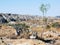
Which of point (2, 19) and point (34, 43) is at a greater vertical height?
point (34, 43)

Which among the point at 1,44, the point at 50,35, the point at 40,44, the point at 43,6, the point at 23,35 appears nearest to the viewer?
the point at 1,44

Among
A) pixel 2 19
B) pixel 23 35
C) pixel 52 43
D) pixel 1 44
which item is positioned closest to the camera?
pixel 1 44

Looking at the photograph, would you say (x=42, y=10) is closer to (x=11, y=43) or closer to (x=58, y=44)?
(x=58, y=44)

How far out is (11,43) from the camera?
1847 centimetres

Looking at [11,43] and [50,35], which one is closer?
[11,43]

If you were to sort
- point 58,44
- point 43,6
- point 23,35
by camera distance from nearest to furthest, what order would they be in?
point 58,44 → point 23,35 → point 43,6

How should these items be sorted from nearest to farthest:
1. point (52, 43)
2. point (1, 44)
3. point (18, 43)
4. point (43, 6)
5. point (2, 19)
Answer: point (1, 44)
point (18, 43)
point (52, 43)
point (43, 6)
point (2, 19)

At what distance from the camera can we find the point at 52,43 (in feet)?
83.4

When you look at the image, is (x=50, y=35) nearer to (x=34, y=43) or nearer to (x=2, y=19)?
(x=34, y=43)

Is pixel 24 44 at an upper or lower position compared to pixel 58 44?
upper

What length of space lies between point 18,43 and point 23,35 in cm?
1125

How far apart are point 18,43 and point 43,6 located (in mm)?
43668

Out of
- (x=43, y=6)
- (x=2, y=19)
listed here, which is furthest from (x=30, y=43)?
(x=2, y=19)

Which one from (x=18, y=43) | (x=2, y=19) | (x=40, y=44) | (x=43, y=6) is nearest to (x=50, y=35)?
(x=40, y=44)
